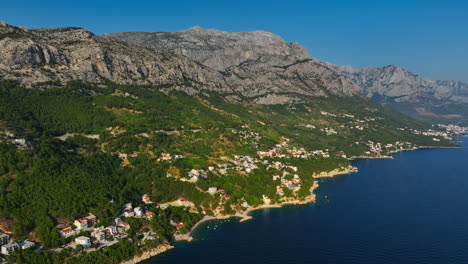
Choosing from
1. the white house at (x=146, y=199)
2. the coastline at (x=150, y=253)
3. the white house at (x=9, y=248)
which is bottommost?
the coastline at (x=150, y=253)

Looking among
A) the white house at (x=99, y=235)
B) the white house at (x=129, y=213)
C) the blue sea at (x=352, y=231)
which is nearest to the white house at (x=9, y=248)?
the white house at (x=99, y=235)

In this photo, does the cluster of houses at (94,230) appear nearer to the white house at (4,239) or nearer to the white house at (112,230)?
the white house at (112,230)

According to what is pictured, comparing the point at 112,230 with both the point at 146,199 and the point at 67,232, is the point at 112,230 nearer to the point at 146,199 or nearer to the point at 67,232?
the point at 67,232

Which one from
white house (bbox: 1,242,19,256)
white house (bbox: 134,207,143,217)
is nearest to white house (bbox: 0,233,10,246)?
white house (bbox: 1,242,19,256)

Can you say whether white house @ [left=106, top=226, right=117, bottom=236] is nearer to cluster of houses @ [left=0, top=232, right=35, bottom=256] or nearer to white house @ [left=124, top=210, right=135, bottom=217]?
white house @ [left=124, top=210, right=135, bottom=217]

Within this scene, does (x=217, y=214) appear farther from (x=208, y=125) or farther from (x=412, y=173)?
(x=412, y=173)

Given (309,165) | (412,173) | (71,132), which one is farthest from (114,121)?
(412,173)
